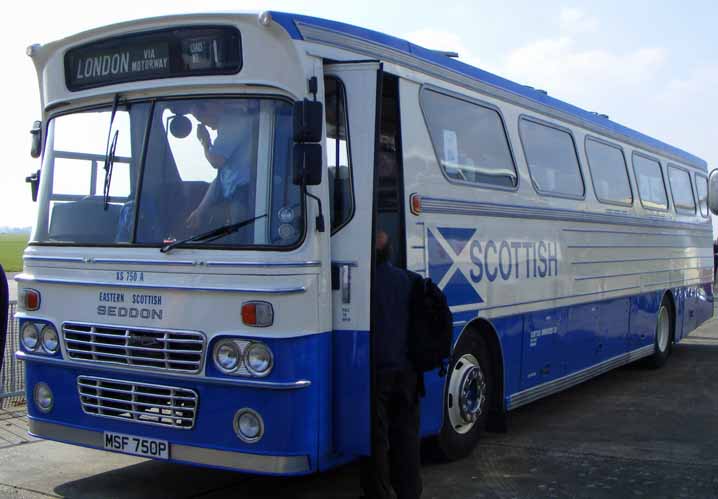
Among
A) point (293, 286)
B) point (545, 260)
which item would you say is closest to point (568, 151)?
point (545, 260)

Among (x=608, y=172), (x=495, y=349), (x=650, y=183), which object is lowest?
(x=495, y=349)

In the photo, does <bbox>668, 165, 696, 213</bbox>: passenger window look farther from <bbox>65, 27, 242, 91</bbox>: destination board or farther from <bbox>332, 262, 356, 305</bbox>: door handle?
<bbox>65, 27, 242, 91</bbox>: destination board

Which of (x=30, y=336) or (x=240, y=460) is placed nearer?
(x=240, y=460)

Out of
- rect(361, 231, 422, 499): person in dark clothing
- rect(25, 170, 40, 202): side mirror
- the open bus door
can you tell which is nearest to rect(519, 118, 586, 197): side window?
the open bus door

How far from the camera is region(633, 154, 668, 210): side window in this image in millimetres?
11671

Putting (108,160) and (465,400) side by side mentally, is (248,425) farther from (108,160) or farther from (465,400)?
(465,400)

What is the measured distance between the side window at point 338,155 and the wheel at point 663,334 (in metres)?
7.78

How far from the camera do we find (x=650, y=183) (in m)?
12.1

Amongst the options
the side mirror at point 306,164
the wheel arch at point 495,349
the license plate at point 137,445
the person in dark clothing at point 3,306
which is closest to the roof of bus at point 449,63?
the side mirror at point 306,164

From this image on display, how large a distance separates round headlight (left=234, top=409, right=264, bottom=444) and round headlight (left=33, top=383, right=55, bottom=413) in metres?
1.61

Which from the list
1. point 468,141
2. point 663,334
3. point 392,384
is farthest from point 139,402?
point 663,334

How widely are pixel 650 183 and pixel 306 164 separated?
8121 mm

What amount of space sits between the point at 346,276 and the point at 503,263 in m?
2.41

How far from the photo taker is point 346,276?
19.1 ft
